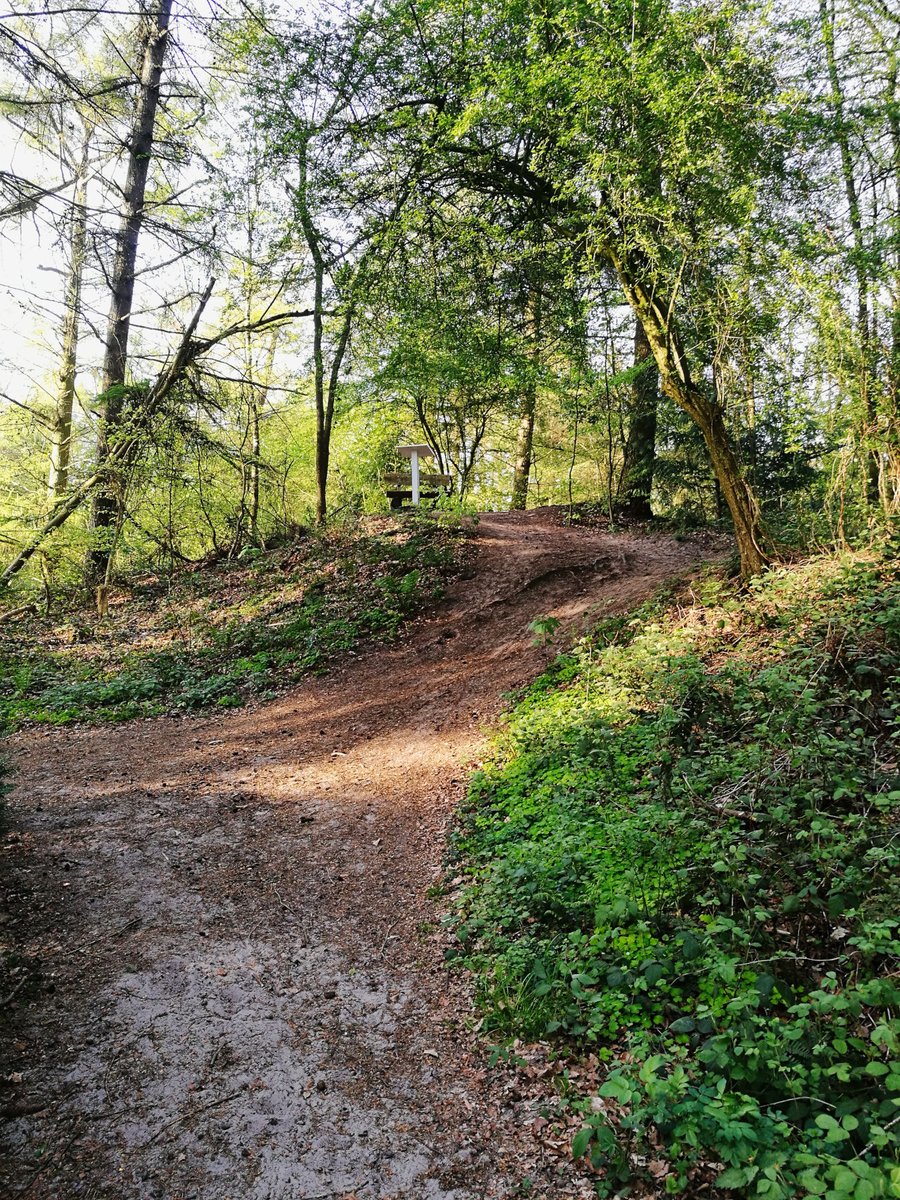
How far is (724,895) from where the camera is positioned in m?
3.28

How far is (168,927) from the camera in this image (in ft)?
13.5

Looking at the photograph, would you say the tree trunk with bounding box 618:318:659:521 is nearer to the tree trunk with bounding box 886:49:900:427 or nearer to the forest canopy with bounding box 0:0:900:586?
the forest canopy with bounding box 0:0:900:586

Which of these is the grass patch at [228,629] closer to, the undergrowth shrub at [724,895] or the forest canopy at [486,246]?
the forest canopy at [486,246]

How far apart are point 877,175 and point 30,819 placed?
1046 centimetres

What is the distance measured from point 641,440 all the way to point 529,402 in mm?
4845

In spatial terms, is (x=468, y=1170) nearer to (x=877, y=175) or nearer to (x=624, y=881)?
(x=624, y=881)

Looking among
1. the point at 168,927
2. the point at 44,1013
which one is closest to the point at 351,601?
the point at 168,927

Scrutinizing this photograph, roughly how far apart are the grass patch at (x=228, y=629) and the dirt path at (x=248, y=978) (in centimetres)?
160

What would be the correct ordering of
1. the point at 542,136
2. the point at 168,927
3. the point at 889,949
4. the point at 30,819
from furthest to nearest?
the point at 542,136, the point at 30,819, the point at 168,927, the point at 889,949

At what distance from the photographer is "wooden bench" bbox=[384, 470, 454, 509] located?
16078mm

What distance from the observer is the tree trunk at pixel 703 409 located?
674 cm

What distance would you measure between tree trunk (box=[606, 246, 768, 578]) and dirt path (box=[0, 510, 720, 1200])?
2.88 metres

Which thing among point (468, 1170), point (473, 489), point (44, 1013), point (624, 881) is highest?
point (473, 489)

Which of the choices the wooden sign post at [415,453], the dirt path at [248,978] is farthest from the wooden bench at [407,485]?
the dirt path at [248,978]
